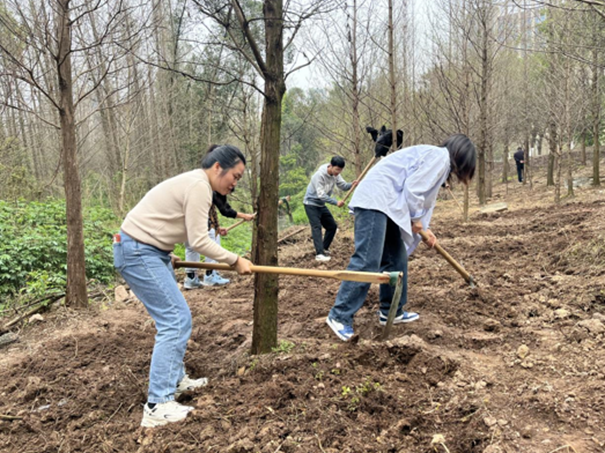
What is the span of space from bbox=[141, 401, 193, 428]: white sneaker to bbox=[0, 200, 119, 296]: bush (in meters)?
4.04

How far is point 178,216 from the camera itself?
8.06 feet

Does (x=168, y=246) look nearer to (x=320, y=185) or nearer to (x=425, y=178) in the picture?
(x=425, y=178)

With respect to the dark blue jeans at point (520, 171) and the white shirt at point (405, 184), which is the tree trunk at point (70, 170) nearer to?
the white shirt at point (405, 184)

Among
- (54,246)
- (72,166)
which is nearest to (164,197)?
(72,166)

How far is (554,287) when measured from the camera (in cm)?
397

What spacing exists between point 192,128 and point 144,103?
1786 millimetres

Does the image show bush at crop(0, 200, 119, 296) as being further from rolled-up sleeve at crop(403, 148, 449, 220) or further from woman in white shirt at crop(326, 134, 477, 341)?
rolled-up sleeve at crop(403, 148, 449, 220)

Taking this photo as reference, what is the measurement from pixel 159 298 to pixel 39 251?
5520mm

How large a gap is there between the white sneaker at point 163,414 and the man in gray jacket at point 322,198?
442cm

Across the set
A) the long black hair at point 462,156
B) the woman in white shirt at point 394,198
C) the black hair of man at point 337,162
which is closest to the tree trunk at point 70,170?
the woman in white shirt at point 394,198

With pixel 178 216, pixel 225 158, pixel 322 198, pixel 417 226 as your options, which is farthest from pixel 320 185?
pixel 178 216

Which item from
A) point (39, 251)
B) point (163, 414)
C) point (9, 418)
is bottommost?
point (9, 418)

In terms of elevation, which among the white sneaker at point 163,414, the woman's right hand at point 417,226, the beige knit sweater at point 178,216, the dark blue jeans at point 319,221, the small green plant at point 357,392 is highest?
the beige knit sweater at point 178,216

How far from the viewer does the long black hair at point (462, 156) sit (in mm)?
3211
